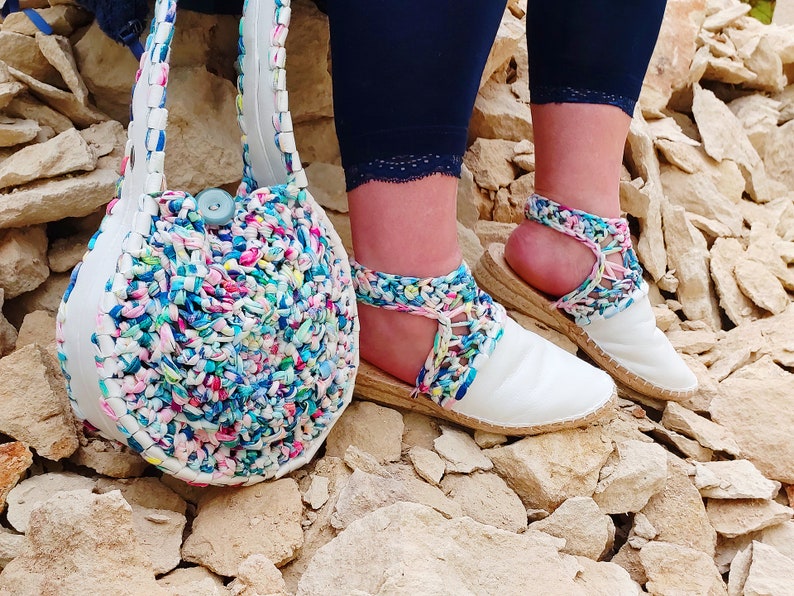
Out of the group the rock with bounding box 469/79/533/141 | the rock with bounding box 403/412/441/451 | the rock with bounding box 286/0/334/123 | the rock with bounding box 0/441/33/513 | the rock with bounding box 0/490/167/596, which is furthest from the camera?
the rock with bounding box 469/79/533/141

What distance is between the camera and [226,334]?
2.15 ft

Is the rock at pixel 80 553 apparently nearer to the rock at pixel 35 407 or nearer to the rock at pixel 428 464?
the rock at pixel 35 407

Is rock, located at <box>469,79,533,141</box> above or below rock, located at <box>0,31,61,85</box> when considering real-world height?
below

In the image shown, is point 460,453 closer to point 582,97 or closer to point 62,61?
Result: point 582,97

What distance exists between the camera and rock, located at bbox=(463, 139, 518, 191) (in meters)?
1.43

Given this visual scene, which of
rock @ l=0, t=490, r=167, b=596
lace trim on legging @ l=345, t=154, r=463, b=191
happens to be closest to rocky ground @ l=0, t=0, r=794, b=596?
rock @ l=0, t=490, r=167, b=596

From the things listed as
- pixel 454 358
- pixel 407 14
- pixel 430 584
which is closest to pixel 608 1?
pixel 407 14

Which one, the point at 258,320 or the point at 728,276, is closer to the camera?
the point at 258,320

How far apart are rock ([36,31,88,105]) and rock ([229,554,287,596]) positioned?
2.32 feet

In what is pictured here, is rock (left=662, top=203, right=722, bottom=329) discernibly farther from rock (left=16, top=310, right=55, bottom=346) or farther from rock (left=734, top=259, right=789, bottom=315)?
rock (left=16, top=310, right=55, bottom=346)

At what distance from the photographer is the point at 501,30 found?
1504mm

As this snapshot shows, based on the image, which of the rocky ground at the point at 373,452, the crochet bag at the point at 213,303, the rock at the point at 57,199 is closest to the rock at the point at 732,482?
the rocky ground at the point at 373,452

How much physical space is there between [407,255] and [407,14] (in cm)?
26

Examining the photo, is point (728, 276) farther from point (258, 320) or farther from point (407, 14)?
point (258, 320)
